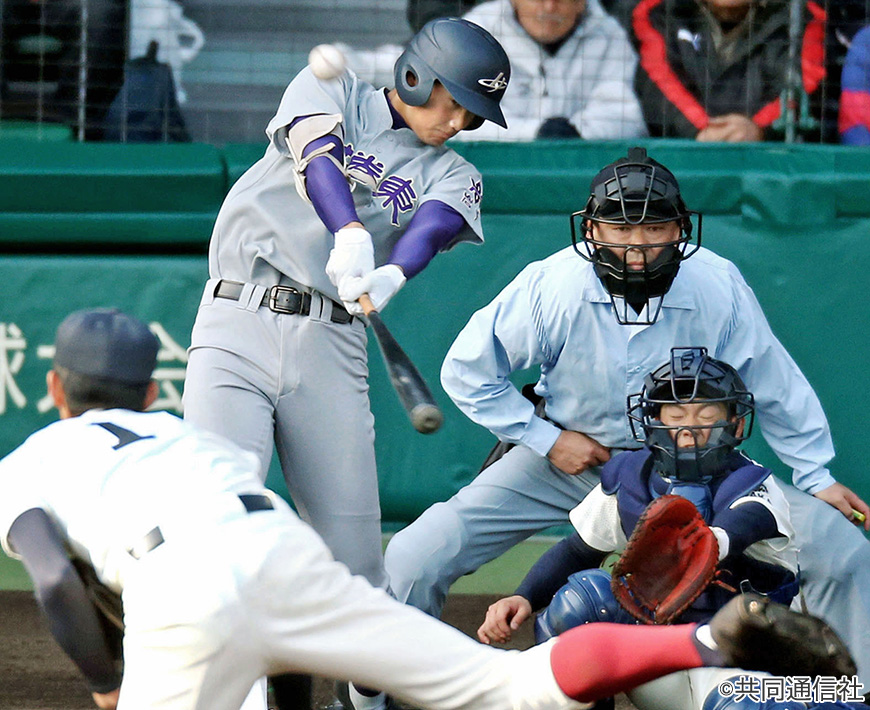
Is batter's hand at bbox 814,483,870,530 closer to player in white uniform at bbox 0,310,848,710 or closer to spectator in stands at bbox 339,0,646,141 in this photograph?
player in white uniform at bbox 0,310,848,710

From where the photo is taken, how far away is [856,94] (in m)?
5.27

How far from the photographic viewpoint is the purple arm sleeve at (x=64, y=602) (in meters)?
2.26

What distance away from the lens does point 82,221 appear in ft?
16.0

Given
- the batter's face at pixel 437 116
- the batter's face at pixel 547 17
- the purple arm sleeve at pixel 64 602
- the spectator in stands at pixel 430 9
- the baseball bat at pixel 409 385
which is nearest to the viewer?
the purple arm sleeve at pixel 64 602

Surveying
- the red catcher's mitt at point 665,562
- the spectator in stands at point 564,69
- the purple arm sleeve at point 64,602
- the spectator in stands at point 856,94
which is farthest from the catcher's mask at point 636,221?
the spectator in stands at point 856,94

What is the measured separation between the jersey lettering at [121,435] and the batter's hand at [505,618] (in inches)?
39.8

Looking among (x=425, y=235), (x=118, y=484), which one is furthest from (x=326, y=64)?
(x=118, y=484)

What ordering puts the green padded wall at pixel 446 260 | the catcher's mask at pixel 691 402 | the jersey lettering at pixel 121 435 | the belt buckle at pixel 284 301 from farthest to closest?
the green padded wall at pixel 446 260 → the belt buckle at pixel 284 301 → the catcher's mask at pixel 691 402 → the jersey lettering at pixel 121 435

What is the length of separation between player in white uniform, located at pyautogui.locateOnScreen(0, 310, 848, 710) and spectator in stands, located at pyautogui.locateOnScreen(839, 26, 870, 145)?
3282 mm

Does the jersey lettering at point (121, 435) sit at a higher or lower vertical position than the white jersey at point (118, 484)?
higher

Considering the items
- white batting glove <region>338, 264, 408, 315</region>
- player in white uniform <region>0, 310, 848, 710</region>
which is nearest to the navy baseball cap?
player in white uniform <region>0, 310, 848, 710</region>

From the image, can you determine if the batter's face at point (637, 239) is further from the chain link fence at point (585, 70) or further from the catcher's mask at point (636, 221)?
the chain link fence at point (585, 70)

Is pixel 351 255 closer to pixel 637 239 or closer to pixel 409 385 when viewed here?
pixel 409 385

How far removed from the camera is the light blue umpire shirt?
346cm
